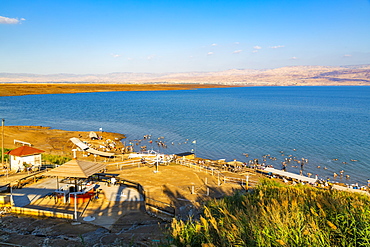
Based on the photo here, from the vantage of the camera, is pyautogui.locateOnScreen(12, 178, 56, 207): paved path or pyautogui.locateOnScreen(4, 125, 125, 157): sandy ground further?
pyautogui.locateOnScreen(4, 125, 125, 157): sandy ground

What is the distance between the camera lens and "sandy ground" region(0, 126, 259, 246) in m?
9.15

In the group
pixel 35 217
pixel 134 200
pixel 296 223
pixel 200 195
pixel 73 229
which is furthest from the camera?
pixel 200 195

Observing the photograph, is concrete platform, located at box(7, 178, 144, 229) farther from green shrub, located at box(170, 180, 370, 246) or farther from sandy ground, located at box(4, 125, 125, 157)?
sandy ground, located at box(4, 125, 125, 157)

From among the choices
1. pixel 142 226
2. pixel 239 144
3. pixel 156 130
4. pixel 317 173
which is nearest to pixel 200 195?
pixel 142 226

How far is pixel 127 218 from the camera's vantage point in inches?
445

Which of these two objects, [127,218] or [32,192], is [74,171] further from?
[32,192]

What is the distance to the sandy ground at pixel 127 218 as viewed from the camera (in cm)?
915

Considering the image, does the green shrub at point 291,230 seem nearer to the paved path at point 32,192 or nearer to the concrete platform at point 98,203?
the concrete platform at point 98,203

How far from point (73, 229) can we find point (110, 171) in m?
9.34

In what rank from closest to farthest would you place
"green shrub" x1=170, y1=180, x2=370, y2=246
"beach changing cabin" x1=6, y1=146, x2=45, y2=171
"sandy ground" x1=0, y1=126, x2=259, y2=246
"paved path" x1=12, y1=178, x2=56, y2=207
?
"green shrub" x1=170, y1=180, x2=370, y2=246, "sandy ground" x1=0, y1=126, x2=259, y2=246, "paved path" x1=12, y1=178, x2=56, y2=207, "beach changing cabin" x1=6, y1=146, x2=45, y2=171

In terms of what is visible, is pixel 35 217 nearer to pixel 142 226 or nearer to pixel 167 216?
pixel 142 226

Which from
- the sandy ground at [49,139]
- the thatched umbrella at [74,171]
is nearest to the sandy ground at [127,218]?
the thatched umbrella at [74,171]

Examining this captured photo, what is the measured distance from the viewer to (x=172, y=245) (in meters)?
5.43

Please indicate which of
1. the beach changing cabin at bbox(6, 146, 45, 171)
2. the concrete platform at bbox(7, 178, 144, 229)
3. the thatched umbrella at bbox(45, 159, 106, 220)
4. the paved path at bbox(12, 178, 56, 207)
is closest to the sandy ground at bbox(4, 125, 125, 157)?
the beach changing cabin at bbox(6, 146, 45, 171)
